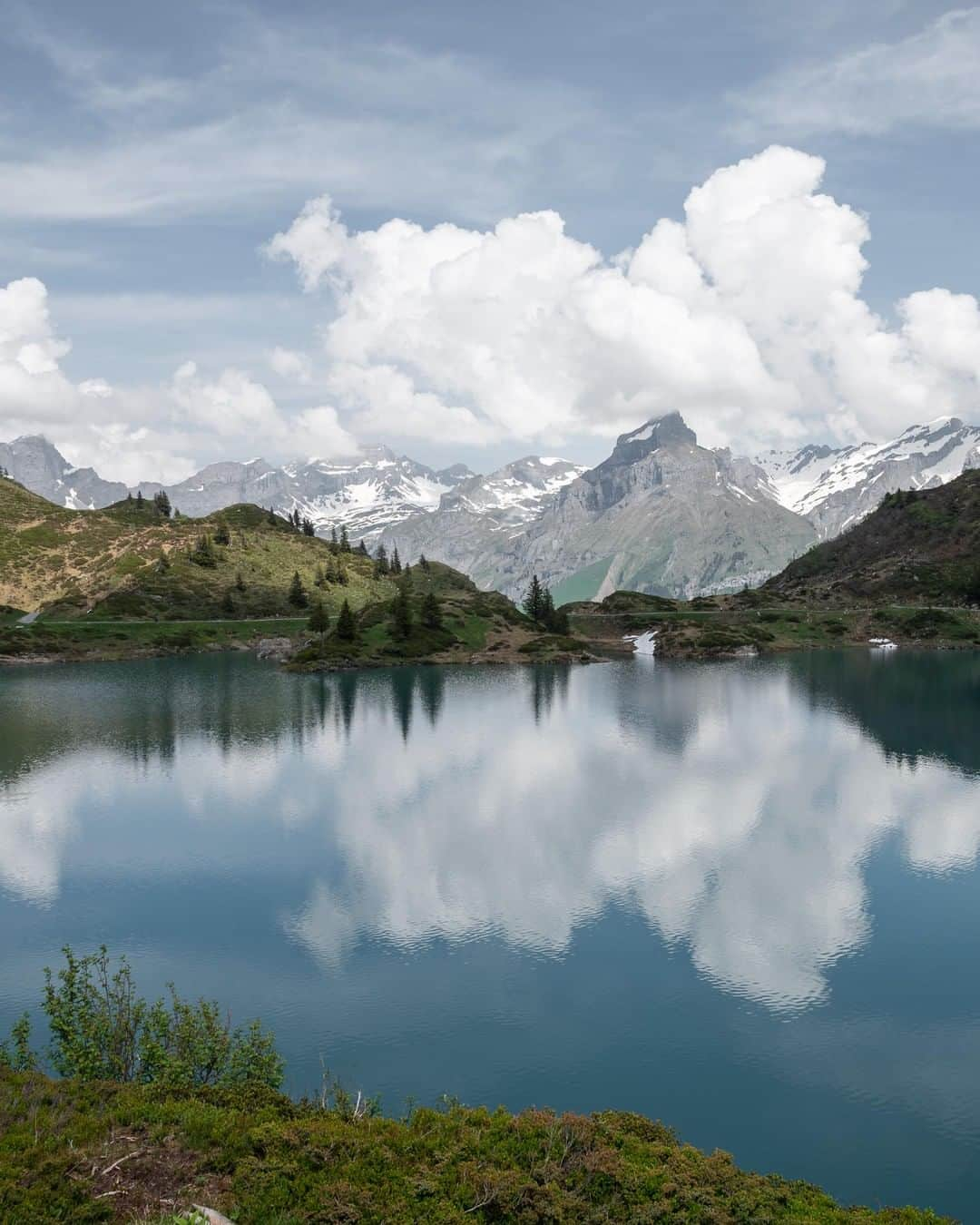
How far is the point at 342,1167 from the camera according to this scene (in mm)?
26297

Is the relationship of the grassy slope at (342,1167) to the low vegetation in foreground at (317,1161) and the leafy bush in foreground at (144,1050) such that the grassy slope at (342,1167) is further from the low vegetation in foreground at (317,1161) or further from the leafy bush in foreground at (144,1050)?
the leafy bush in foreground at (144,1050)

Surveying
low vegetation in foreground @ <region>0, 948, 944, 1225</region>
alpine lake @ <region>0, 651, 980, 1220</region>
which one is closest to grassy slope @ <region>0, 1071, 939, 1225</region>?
low vegetation in foreground @ <region>0, 948, 944, 1225</region>

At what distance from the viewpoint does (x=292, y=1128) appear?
28094 millimetres

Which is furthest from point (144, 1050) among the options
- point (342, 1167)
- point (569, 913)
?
point (569, 913)

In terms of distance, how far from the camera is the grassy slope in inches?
940

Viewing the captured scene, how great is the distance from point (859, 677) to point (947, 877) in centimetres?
12990

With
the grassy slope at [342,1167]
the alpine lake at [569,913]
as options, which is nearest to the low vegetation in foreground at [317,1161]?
the grassy slope at [342,1167]

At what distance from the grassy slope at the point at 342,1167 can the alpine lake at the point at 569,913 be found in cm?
595

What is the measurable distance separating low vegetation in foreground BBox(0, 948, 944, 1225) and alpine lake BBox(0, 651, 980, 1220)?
5695 mm

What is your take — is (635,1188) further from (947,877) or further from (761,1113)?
(947,877)

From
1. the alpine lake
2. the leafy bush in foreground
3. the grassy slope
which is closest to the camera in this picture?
the grassy slope

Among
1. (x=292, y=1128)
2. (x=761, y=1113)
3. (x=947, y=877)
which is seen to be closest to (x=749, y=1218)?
(x=761, y=1113)

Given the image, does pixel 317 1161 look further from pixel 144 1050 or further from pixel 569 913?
pixel 569 913

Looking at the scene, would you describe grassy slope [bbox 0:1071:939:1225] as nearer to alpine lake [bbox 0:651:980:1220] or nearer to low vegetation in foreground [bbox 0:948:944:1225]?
low vegetation in foreground [bbox 0:948:944:1225]
